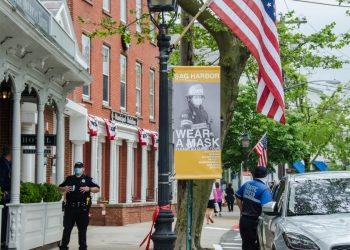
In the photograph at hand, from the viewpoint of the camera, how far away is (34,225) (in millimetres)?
14891

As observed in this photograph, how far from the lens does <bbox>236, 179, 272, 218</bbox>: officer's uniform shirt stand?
38.7 ft

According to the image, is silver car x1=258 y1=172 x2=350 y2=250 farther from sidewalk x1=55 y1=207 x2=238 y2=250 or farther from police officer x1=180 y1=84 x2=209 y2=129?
sidewalk x1=55 y1=207 x2=238 y2=250

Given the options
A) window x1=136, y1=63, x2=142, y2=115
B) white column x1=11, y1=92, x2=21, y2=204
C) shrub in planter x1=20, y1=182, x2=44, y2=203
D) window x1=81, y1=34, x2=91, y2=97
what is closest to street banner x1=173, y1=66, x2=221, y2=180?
white column x1=11, y1=92, x2=21, y2=204

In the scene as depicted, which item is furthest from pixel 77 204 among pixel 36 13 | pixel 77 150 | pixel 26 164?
pixel 77 150

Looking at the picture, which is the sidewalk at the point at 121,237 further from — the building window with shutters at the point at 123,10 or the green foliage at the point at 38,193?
the building window with shutters at the point at 123,10

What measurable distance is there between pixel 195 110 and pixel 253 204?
176cm

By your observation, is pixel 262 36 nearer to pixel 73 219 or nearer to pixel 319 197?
pixel 319 197

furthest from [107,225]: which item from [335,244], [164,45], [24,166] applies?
[335,244]

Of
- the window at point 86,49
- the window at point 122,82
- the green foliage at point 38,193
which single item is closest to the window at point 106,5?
the window at point 122,82

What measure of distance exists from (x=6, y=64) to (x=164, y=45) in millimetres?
3529

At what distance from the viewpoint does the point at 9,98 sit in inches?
679

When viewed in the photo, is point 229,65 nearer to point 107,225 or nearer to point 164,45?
point 164,45

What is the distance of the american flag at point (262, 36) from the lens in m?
12.4

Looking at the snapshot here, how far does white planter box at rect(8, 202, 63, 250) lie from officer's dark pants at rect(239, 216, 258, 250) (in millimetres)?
4200
